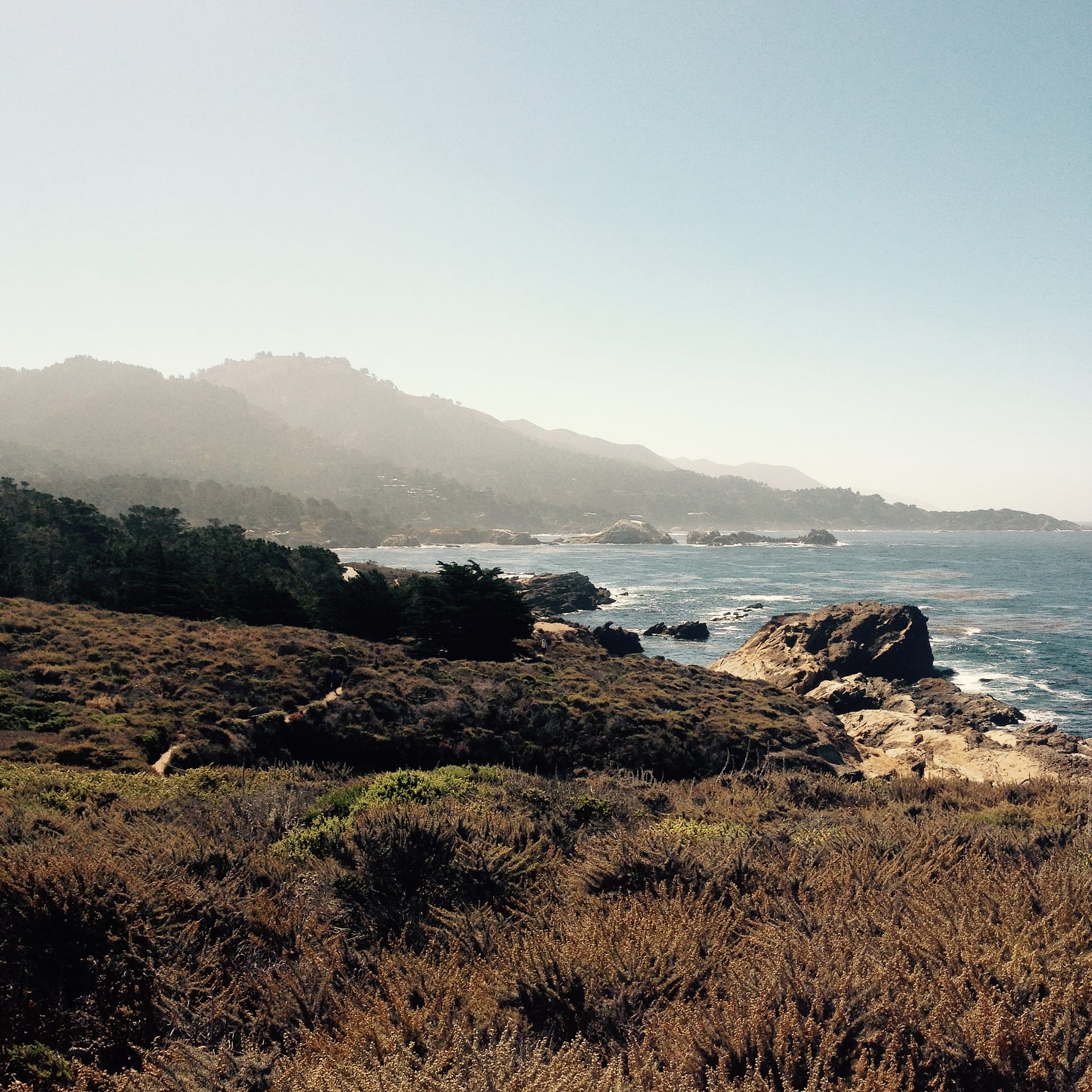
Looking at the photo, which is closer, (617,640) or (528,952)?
(528,952)

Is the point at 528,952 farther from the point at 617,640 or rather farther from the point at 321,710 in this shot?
the point at 617,640

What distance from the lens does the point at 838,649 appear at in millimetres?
41781

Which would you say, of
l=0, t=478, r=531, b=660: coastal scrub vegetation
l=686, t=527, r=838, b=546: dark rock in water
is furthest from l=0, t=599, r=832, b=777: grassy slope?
l=686, t=527, r=838, b=546: dark rock in water

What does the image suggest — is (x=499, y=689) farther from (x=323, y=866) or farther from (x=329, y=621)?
(x=329, y=621)

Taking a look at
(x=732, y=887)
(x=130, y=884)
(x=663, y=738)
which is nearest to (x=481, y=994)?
(x=732, y=887)

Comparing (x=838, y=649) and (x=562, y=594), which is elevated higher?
(x=838, y=649)

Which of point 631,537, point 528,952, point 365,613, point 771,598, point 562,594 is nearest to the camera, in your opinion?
point 528,952

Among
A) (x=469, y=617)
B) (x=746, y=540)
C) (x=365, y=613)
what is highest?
(x=746, y=540)

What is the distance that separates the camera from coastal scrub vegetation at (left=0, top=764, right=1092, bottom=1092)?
372 centimetres

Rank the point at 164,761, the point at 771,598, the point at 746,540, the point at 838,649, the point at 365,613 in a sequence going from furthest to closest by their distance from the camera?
the point at 746,540
the point at 771,598
the point at 838,649
the point at 365,613
the point at 164,761

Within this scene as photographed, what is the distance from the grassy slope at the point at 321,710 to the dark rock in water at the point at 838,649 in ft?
57.3

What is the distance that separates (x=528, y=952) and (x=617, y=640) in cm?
4400

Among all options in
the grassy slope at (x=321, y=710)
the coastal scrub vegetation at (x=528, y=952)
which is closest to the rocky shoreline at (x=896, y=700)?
the grassy slope at (x=321, y=710)

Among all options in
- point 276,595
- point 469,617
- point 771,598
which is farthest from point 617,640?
point 771,598
